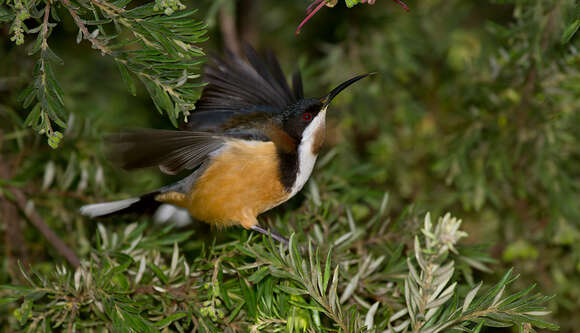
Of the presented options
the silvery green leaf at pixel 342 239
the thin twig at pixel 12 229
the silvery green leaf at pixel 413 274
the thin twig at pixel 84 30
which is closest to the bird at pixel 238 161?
the silvery green leaf at pixel 342 239

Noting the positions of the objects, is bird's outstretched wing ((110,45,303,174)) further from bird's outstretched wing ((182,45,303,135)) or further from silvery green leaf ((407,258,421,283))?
silvery green leaf ((407,258,421,283))

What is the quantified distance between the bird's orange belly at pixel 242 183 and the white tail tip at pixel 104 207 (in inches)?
15.1

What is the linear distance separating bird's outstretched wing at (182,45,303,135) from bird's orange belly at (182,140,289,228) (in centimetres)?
36

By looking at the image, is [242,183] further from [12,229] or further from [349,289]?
[12,229]

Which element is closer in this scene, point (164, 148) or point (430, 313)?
point (430, 313)

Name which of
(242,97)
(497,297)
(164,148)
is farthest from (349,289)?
(242,97)

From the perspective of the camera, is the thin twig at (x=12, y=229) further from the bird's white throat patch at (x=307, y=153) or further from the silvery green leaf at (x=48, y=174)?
the bird's white throat patch at (x=307, y=153)

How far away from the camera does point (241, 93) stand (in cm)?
290

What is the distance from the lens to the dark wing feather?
1.95 meters


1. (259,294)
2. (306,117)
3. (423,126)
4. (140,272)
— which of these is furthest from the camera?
(423,126)

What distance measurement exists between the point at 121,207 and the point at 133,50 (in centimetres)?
110

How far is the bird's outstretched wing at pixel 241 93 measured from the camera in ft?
9.18

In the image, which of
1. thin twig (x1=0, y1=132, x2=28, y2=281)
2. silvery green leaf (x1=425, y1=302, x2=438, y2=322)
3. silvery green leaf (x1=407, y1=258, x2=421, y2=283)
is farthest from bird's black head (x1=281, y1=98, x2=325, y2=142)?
thin twig (x1=0, y1=132, x2=28, y2=281)

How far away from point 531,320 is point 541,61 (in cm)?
151
